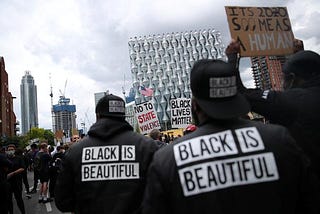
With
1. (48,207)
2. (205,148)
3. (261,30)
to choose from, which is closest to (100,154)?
(205,148)

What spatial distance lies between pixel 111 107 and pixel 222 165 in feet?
5.80

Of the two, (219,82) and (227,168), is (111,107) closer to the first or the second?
(219,82)

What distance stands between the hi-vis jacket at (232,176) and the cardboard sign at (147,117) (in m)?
10.2

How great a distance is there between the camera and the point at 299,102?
8.77ft

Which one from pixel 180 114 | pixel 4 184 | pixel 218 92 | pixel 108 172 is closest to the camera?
pixel 218 92

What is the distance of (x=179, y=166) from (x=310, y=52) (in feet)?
5.47

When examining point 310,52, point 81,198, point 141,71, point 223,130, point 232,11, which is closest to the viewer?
point 223,130

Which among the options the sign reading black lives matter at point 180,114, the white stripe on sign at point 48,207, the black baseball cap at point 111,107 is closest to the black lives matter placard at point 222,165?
the black baseball cap at point 111,107

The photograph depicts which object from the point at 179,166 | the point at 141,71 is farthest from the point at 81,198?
the point at 141,71

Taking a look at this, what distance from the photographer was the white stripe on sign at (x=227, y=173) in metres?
1.71

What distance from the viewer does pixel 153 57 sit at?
10938 centimetres

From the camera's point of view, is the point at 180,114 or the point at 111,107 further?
the point at 180,114

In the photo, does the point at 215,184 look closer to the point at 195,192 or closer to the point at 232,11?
the point at 195,192

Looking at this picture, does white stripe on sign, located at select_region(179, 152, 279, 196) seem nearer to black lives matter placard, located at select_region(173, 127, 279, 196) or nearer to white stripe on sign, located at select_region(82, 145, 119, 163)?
black lives matter placard, located at select_region(173, 127, 279, 196)
